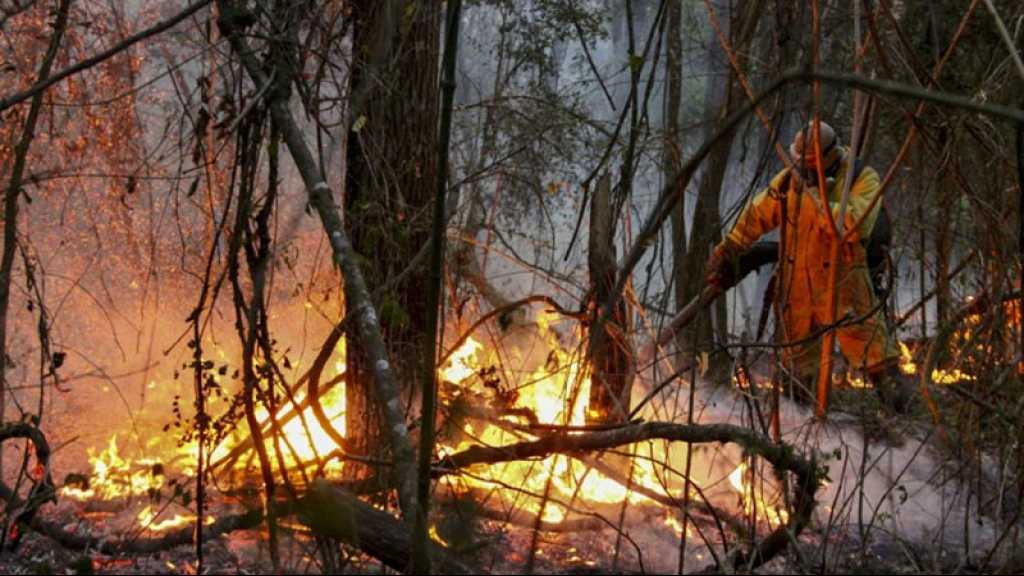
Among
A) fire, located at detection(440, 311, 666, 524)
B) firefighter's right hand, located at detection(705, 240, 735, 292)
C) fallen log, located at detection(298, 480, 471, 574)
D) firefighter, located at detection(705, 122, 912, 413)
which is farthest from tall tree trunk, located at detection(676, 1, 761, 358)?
fallen log, located at detection(298, 480, 471, 574)

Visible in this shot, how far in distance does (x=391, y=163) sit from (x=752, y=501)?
2.21 m

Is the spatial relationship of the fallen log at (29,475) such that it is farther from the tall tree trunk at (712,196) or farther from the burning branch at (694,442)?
the tall tree trunk at (712,196)

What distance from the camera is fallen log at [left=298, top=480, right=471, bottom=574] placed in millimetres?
2018

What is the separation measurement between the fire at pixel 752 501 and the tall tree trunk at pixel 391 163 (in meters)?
1.45

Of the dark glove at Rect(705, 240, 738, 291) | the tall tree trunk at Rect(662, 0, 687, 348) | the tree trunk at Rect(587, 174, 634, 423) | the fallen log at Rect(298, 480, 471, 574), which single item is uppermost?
the tall tree trunk at Rect(662, 0, 687, 348)

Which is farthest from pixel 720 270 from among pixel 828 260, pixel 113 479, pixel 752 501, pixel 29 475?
pixel 29 475

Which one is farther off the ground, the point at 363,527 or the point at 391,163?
the point at 391,163

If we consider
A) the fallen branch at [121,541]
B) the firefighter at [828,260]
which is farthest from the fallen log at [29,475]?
the firefighter at [828,260]

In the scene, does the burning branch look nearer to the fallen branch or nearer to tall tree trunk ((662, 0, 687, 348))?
the fallen branch

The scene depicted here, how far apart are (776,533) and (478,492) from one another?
1.60 m

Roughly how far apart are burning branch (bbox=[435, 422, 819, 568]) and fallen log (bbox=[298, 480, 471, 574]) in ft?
1.23

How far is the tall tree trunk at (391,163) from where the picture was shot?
172 inches

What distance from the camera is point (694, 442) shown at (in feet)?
11.2

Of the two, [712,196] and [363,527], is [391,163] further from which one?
[363,527]
